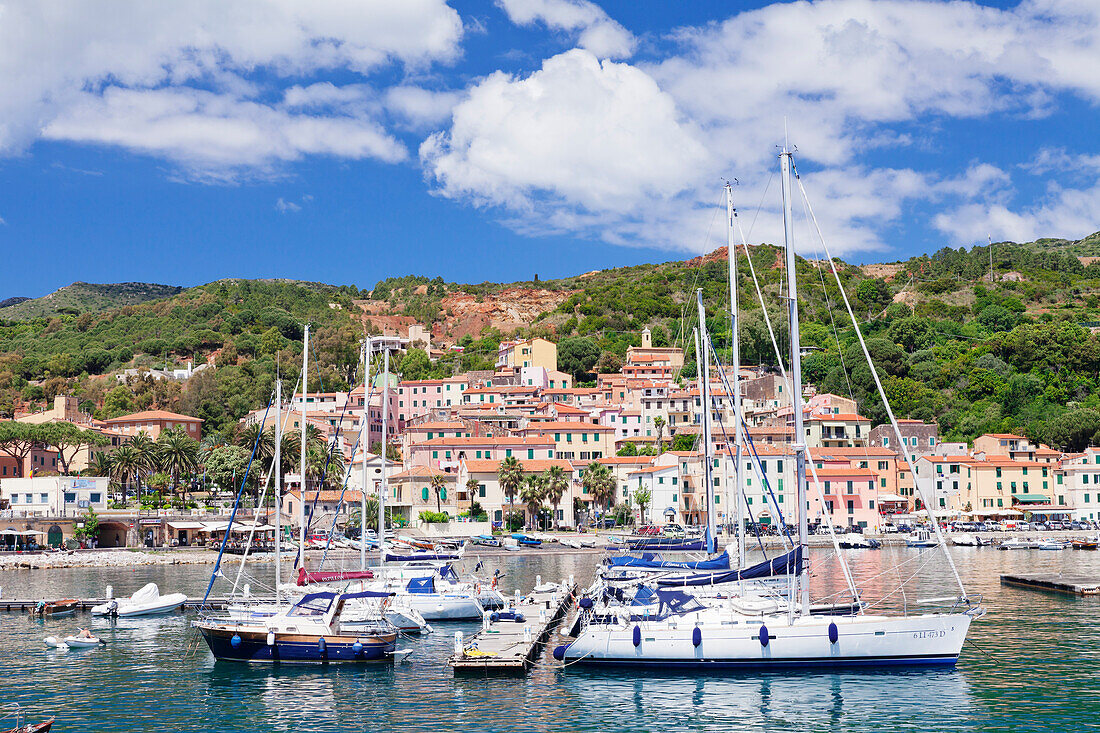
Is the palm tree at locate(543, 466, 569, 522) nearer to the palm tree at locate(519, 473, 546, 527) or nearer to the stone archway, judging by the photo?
the palm tree at locate(519, 473, 546, 527)

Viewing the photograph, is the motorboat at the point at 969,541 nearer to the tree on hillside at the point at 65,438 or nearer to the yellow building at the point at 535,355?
the yellow building at the point at 535,355

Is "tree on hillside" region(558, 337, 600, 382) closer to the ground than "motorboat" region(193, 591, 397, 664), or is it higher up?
higher up

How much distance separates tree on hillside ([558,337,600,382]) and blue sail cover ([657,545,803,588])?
385 feet

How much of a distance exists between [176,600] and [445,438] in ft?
189

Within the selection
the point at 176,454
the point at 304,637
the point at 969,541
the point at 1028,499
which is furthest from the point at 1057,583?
the point at 176,454

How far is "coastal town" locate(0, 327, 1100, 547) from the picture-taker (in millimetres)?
83438

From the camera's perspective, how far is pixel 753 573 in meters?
32.3

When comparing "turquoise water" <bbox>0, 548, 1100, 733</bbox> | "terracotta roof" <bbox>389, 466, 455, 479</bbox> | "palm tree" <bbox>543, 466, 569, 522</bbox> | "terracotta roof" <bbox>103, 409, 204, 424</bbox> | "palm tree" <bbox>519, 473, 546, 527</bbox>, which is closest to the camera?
"turquoise water" <bbox>0, 548, 1100, 733</bbox>

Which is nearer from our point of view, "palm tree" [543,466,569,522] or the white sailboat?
the white sailboat

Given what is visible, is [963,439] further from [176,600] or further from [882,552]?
[176,600]

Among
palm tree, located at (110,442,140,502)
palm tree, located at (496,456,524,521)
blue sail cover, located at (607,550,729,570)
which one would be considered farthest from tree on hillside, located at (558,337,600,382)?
blue sail cover, located at (607,550,729,570)

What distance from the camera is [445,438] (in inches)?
4028

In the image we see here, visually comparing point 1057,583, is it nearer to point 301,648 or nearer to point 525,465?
point 301,648

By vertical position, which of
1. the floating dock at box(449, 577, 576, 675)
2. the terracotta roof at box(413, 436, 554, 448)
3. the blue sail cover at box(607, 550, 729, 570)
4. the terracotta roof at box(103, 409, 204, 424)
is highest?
the terracotta roof at box(103, 409, 204, 424)
